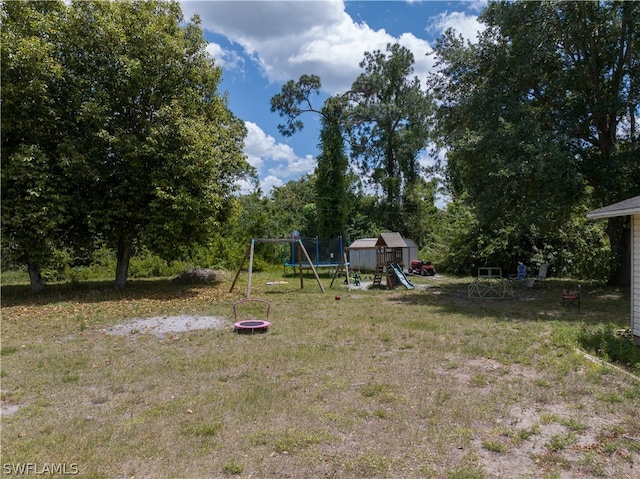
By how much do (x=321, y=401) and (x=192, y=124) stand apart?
1097 centimetres

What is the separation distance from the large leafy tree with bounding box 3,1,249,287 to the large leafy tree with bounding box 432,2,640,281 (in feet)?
28.2

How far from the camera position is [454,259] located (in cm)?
2036

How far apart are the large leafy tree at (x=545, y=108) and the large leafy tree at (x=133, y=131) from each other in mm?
8586

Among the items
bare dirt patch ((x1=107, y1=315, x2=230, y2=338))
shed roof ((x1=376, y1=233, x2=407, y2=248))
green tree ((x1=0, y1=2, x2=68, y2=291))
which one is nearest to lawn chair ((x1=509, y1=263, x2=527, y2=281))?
shed roof ((x1=376, y1=233, x2=407, y2=248))

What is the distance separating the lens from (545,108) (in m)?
13.6

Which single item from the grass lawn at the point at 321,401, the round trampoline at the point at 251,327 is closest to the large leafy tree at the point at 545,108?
the grass lawn at the point at 321,401

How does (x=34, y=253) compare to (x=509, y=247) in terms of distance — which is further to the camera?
(x=509, y=247)

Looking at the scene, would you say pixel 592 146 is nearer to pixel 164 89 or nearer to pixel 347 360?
pixel 347 360

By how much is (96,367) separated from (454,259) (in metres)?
18.0

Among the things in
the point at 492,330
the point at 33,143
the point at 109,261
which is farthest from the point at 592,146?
the point at 109,261

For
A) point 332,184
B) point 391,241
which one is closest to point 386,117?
point 332,184

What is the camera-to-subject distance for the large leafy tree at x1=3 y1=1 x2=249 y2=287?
11.9 meters
